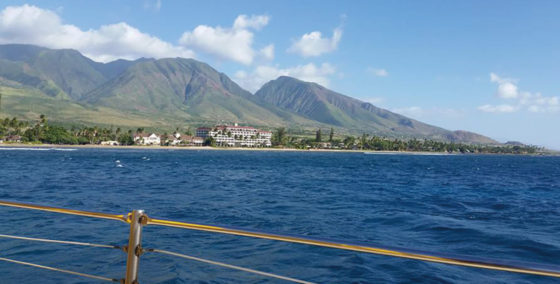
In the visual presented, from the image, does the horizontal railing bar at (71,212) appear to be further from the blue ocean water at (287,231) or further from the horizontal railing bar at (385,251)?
the blue ocean water at (287,231)

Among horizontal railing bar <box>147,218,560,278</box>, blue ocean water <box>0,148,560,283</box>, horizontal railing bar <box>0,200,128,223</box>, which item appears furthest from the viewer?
blue ocean water <box>0,148,560,283</box>

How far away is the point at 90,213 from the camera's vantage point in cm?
442

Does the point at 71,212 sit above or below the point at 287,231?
above

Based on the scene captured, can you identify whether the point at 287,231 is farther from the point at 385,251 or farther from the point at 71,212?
the point at 385,251

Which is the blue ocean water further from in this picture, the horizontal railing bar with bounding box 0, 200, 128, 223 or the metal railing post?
the horizontal railing bar with bounding box 0, 200, 128, 223

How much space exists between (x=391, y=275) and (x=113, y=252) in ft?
31.2

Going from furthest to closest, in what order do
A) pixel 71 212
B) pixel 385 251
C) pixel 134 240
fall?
pixel 71 212
pixel 134 240
pixel 385 251

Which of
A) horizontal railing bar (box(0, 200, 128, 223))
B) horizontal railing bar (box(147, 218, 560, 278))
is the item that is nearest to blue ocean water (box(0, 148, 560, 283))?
horizontal railing bar (box(147, 218, 560, 278))

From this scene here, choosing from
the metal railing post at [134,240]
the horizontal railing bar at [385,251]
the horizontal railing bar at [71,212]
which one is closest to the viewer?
Result: the horizontal railing bar at [385,251]

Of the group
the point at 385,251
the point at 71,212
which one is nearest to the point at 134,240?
the point at 71,212

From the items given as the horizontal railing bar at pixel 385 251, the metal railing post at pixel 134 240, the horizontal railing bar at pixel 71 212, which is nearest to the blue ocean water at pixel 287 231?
the horizontal railing bar at pixel 385 251

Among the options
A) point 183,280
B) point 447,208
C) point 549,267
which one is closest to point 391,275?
point 183,280

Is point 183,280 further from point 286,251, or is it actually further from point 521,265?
point 521,265

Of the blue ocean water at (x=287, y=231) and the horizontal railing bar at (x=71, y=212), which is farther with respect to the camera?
the blue ocean water at (x=287, y=231)
